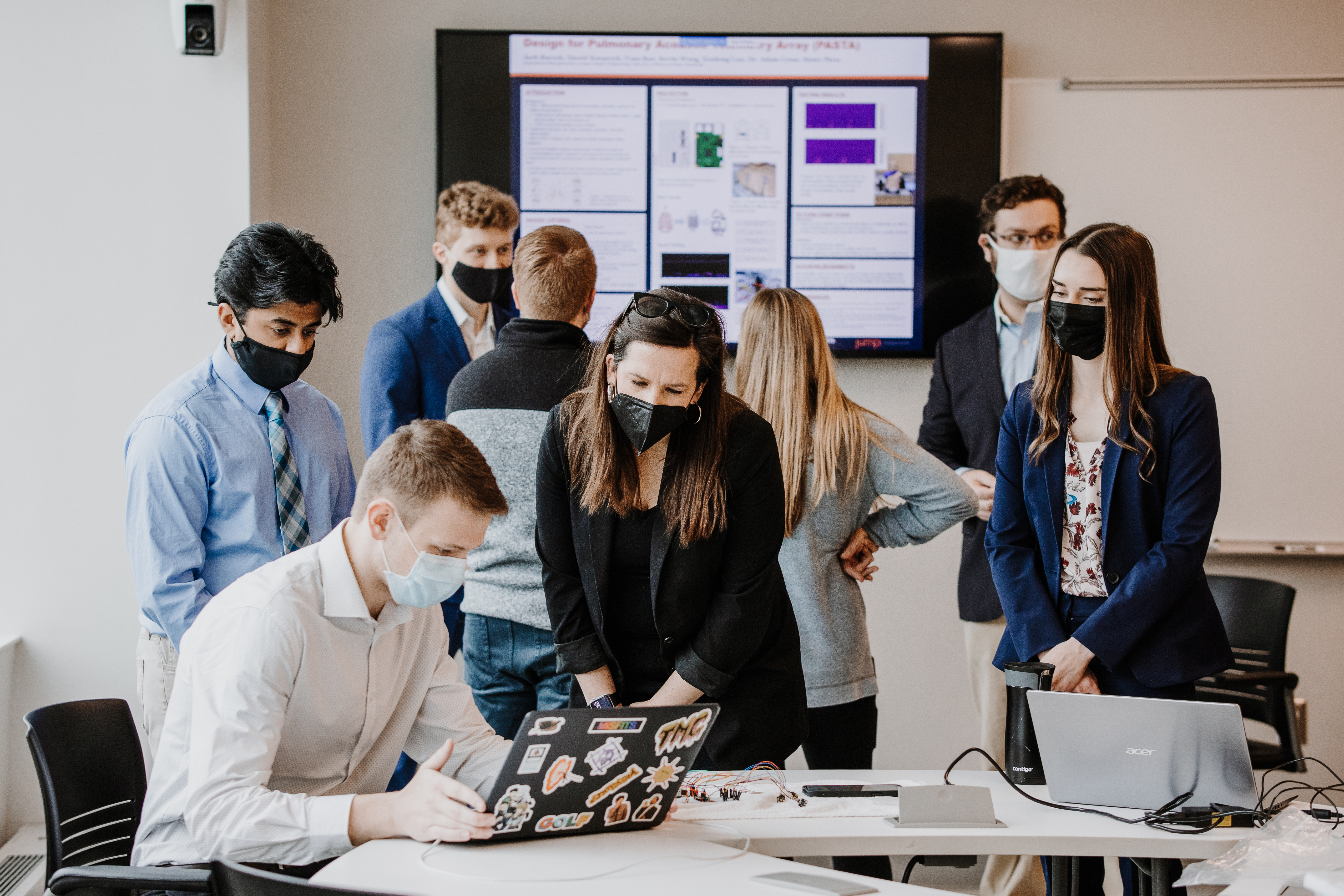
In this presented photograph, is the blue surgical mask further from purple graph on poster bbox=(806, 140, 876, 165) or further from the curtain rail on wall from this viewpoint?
the curtain rail on wall

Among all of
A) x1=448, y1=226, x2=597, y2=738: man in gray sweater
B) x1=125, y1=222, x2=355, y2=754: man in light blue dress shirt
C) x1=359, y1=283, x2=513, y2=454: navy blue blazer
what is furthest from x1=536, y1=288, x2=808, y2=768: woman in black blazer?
x1=359, y1=283, x2=513, y2=454: navy blue blazer

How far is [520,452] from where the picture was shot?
7.44 feet

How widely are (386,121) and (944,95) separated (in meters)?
1.83

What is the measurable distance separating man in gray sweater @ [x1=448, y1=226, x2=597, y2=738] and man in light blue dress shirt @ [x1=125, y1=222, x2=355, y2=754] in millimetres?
364

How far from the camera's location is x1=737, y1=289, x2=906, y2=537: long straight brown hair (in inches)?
91.0

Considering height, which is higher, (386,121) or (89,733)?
(386,121)

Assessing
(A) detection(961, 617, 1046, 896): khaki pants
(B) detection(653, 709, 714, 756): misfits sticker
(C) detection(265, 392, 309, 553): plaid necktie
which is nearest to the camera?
(B) detection(653, 709, 714, 756): misfits sticker

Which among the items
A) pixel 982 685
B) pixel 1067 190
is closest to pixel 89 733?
pixel 982 685

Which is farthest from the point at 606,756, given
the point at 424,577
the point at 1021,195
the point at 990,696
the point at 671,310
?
the point at 1021,195

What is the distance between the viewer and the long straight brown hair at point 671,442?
191 cm

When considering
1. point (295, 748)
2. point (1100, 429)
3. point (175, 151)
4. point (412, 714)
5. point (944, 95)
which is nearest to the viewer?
point (295, 748)

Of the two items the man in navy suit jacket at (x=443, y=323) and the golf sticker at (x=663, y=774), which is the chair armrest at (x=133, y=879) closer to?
the golf sticker at (x=663, y=774)

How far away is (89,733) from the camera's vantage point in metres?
1.82

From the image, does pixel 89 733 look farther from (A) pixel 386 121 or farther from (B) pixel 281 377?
(A) pixel 386 121
